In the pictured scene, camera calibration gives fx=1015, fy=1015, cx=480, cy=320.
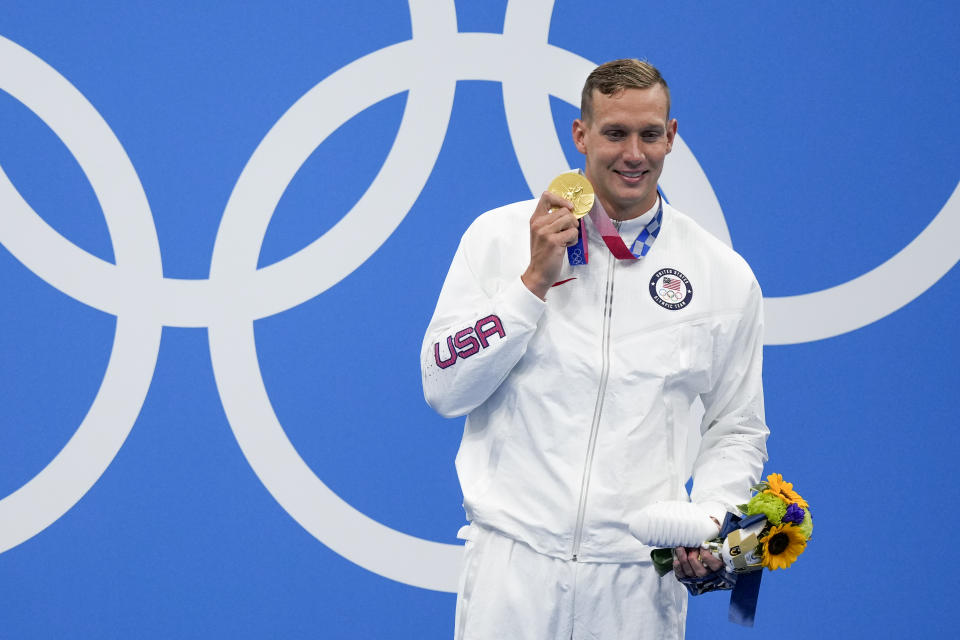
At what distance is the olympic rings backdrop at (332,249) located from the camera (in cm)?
338

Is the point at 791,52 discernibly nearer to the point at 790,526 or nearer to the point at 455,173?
the point at 455,173

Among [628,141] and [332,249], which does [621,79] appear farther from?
[332,249]

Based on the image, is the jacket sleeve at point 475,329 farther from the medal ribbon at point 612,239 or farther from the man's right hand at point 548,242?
the medal ribbon at point 612,239

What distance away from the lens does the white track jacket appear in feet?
7.14

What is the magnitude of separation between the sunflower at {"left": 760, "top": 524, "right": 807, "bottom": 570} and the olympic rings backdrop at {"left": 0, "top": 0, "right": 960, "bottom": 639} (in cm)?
145

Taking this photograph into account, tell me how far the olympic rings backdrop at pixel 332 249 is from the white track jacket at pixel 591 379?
111 centimetres

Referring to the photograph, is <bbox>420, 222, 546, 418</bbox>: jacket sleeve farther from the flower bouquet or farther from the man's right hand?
the flower bouquet

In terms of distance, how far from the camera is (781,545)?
205 cm

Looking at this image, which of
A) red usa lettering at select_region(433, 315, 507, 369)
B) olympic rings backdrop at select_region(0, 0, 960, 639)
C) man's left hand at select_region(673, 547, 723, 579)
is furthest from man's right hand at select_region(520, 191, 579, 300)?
olympic rings backdrop at select_region(0, 0, 960, 639)

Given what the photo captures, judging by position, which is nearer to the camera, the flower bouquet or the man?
the flower bouquet

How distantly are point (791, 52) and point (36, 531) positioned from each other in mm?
3018

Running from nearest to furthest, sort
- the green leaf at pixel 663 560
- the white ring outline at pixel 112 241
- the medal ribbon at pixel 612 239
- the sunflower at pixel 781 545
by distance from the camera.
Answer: the sunflower at pixel 781 545 → the green leaf at pixel 663 560 → the medal ribbon at pixel 612 239 → the white ring outline at pixel 112 241

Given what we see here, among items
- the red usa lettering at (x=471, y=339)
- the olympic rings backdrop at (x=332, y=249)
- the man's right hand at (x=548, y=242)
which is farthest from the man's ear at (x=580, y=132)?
the olympic rings backdrop at (x=332, y=249)

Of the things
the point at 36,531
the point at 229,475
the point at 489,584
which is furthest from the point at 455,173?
the point at 36,531
